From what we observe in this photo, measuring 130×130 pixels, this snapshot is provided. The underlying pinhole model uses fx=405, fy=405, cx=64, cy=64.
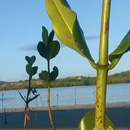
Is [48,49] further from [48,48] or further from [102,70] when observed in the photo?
[102,70]

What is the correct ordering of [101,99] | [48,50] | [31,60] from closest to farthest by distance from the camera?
[101,99], [48,50], [31,60]

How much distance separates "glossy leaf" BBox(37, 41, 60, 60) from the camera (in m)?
0.86

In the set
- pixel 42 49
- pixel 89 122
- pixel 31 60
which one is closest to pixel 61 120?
pixel 31 60

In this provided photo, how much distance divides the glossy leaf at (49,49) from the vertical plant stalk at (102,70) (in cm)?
33

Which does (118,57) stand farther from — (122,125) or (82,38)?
(122,125)

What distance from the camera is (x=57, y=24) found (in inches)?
23.7

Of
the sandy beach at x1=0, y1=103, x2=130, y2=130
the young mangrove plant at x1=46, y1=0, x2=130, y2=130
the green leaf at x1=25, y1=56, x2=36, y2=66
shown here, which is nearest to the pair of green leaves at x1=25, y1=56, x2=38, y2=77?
the green leaf at x1=25, y1=56, x2=36, y2=66

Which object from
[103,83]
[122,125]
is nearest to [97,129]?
[103,83]

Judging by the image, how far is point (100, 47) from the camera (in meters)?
0.53

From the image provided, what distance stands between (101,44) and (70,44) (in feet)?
0.20

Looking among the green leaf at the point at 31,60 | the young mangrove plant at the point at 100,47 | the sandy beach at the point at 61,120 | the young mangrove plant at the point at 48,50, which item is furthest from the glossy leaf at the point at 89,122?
the sandy beach at the point at 61,120

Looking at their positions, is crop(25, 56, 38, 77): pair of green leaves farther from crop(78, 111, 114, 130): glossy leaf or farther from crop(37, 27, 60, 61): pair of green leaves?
crop(78, 111, 114, 130): glossy leaf

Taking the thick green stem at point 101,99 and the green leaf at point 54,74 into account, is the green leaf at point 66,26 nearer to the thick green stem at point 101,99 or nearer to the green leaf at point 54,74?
the thick green stem at point 101,99

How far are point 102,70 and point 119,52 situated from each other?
33 millimetres
